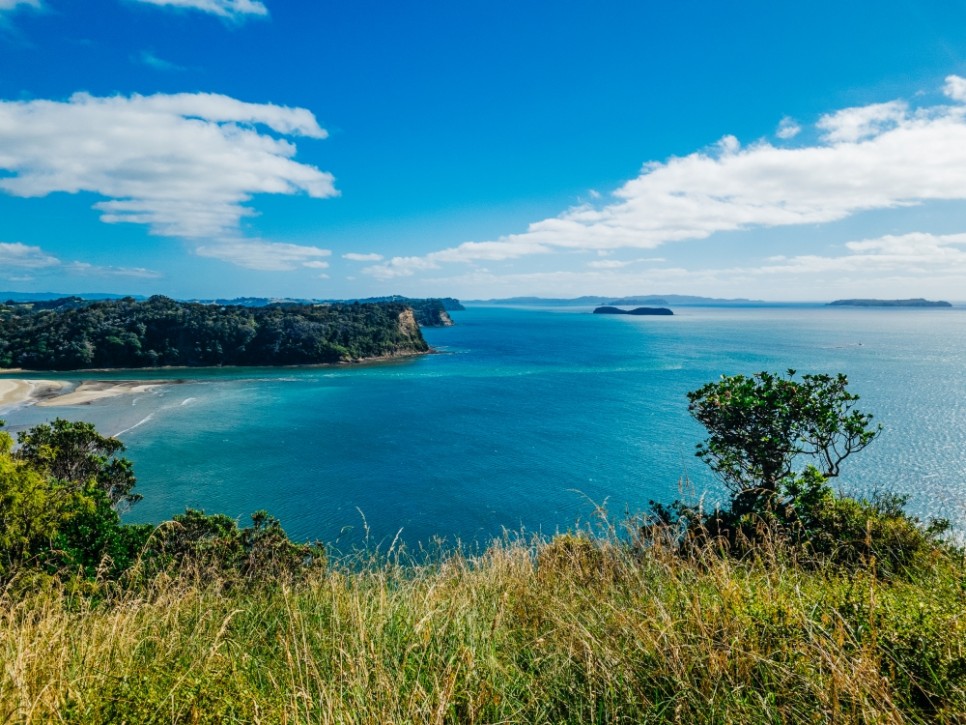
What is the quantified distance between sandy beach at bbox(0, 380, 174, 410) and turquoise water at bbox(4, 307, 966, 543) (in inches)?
160

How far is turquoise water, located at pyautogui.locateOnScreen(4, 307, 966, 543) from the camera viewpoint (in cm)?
2639

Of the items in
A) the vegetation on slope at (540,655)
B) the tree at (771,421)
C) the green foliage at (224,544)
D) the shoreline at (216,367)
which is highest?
the vegetation on slope at (540,655)

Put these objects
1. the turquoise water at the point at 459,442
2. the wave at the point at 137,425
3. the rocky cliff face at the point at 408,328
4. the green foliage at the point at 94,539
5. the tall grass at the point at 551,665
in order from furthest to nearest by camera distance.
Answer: the rocky cliff face at the point at 408,328, the wave at the point at 137,425, the turquoise water at the point at 459,442, the green foliage at the point at 94,539, the tall grass at the point at 551,665

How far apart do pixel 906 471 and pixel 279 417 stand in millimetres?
45007

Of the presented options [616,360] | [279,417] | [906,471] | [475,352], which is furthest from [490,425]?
[475,352]

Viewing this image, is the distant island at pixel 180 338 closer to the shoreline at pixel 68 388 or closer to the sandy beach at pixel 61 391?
the shoreline at pixel 68 388

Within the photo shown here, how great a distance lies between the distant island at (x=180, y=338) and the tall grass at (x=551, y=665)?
85.0 m

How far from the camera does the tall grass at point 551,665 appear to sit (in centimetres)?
246

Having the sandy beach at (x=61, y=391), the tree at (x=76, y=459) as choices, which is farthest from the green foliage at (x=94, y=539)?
the sandy beach at (x=61, y=391)

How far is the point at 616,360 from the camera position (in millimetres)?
85375

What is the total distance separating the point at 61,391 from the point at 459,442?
4767cm

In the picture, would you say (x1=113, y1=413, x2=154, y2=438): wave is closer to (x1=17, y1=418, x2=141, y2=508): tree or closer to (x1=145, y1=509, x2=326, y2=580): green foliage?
(x1=17, y1=418, x2=141, y2=508): tree

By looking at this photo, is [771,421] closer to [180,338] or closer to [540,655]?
[540,655]

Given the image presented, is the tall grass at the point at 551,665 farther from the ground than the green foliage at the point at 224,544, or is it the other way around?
the tall grass at the point at 551,665
